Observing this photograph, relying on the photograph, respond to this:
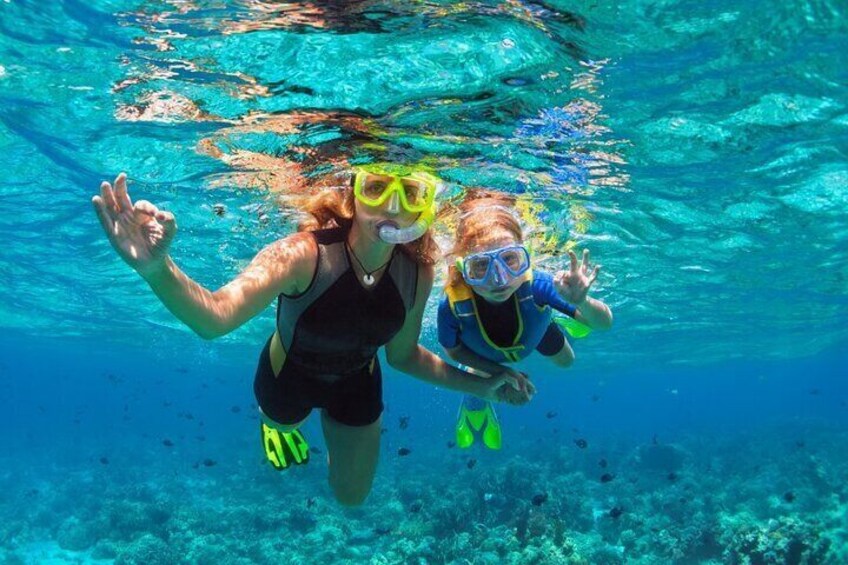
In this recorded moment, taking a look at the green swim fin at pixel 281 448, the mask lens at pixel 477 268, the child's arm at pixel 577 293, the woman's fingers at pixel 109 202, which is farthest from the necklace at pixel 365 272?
the green swim fin at pixel 281 448

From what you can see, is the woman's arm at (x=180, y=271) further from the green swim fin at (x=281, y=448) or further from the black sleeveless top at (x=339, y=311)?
the green swim fin at (x=281, y=448)

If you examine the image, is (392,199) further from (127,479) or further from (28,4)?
(127,479)

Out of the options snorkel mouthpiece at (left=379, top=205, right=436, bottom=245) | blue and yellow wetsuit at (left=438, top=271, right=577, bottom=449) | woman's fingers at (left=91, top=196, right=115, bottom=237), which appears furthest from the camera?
blue and yellow wetsuit at (left=438, top=271, right=577, bottom=449)

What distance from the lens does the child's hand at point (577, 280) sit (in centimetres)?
630

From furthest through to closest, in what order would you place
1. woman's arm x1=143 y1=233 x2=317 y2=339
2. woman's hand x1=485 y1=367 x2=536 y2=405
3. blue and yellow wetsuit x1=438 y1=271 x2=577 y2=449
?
blue and yellow wetsuit x1=438 y1=271 x2=577 y2=449
woman's hand x1=485 y1=367 x2=536 y2=405
woman's arm x1=143 y1=233 x2=317 y2=339

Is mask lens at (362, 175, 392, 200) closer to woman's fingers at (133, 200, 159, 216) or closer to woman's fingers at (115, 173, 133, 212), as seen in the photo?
woman's fingers at (133, 200, 159, 216)

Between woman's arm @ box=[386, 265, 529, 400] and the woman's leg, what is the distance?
720 millimetres

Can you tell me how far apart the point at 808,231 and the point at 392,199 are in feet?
58.7

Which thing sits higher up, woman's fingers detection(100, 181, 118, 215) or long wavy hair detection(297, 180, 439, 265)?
woman's fingers detection(100, 181, 118, 215)

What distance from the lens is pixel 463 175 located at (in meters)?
12.2

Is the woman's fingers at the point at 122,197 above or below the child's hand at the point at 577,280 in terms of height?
above

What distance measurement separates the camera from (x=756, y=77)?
30.2 ft

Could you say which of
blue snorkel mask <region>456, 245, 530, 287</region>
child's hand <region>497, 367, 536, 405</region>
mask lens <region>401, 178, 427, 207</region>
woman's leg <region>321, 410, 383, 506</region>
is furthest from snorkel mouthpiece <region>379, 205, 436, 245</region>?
woman's leg <region>321, 410, 383, 506</region>

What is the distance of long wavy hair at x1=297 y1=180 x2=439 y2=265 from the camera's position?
5926 mm
